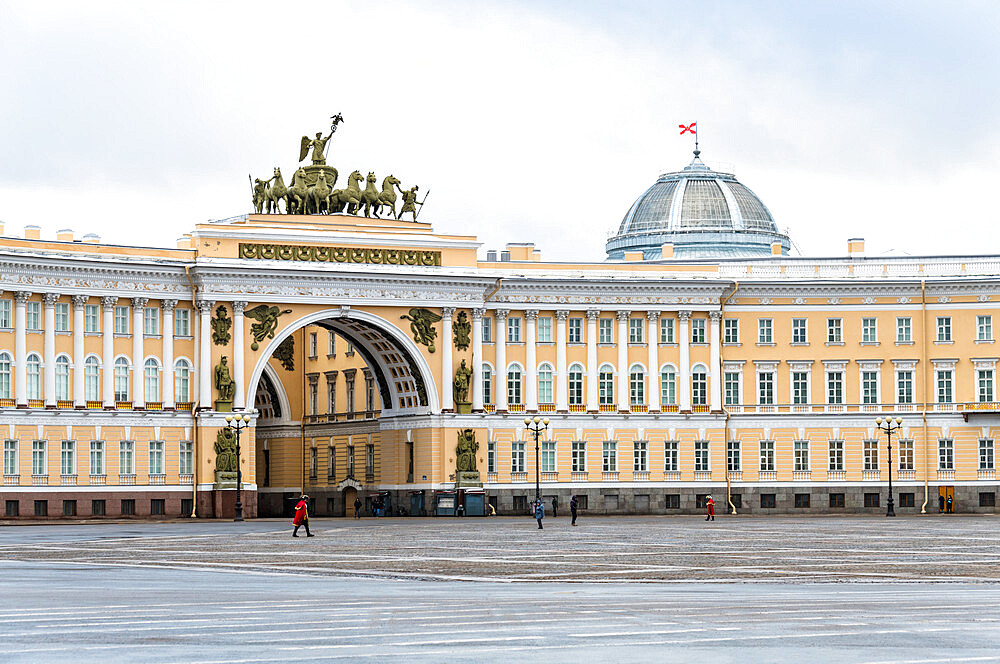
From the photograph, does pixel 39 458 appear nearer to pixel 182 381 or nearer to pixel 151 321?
pixel 182 381

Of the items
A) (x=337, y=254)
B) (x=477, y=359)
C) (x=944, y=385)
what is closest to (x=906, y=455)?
(x=944, y=385)

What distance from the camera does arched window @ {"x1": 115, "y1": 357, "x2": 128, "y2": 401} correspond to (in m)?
79.8

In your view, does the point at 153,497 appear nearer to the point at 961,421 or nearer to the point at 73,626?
the point at 961,421

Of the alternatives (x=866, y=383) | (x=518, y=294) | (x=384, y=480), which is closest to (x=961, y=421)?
(x=866, y=383)

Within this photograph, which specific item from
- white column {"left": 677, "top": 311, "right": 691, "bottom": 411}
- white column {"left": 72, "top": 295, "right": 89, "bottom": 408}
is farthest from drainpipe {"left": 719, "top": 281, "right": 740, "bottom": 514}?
white column {"left": 72, "top": 295, "right": 89, "bottom": 408}

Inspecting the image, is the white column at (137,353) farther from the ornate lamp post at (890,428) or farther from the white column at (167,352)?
the ornate lamp post at (890,428)

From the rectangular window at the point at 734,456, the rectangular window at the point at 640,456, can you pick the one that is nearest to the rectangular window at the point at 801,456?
the rectangular window at the point at 734,456

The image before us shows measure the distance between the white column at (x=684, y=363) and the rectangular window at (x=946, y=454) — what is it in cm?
1287

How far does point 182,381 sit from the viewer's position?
81.8m

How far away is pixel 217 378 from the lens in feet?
267

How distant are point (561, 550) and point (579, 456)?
43164mm

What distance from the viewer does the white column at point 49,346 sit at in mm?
77475

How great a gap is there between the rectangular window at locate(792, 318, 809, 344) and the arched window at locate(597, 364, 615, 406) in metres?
9.48

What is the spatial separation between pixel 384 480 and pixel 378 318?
944cm
